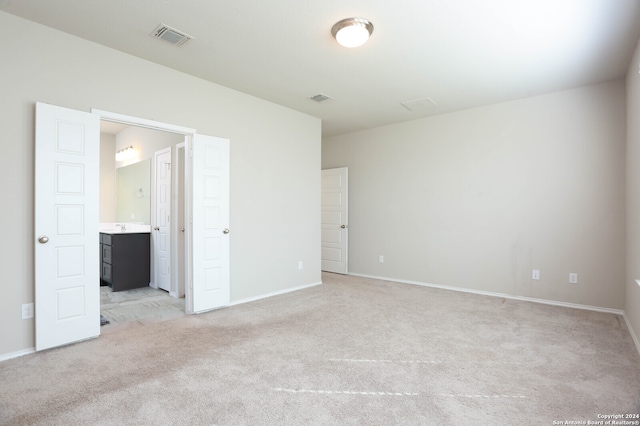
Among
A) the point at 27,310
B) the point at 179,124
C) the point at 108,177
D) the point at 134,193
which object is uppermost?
the point at 179,124

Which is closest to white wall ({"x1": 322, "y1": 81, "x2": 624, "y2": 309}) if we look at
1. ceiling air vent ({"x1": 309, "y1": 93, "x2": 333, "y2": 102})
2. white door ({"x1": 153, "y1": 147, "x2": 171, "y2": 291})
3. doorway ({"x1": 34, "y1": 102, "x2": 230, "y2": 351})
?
ceiling air vent ({"x1": 309, "y1": 93, "x2": 333, "y2": 102})

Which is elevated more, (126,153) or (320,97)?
(320,97)

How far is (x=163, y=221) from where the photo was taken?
496 centimetres

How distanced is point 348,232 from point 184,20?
175 inches

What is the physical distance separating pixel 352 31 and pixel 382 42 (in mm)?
438

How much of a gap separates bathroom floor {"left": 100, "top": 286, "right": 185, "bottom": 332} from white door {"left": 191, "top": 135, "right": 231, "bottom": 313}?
40 cm

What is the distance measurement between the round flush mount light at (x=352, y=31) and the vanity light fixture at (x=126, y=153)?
4.45 metres

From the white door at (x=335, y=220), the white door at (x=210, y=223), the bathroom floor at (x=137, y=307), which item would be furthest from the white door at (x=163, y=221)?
the white door at (x=335, y=220)

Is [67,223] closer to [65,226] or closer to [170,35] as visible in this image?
[65,226]

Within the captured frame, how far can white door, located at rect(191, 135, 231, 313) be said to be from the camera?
12.5ft

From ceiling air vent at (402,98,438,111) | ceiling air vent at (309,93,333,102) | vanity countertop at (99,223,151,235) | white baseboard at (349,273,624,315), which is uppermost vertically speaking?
ceiling air vent at (309,93,333,102)

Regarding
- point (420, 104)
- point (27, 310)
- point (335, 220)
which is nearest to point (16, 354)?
point (27, 310)

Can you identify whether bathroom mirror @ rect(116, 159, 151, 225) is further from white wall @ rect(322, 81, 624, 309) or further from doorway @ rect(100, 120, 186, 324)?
white wall @ rect(322, 81, 624, 309)

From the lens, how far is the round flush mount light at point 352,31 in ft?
8.82
